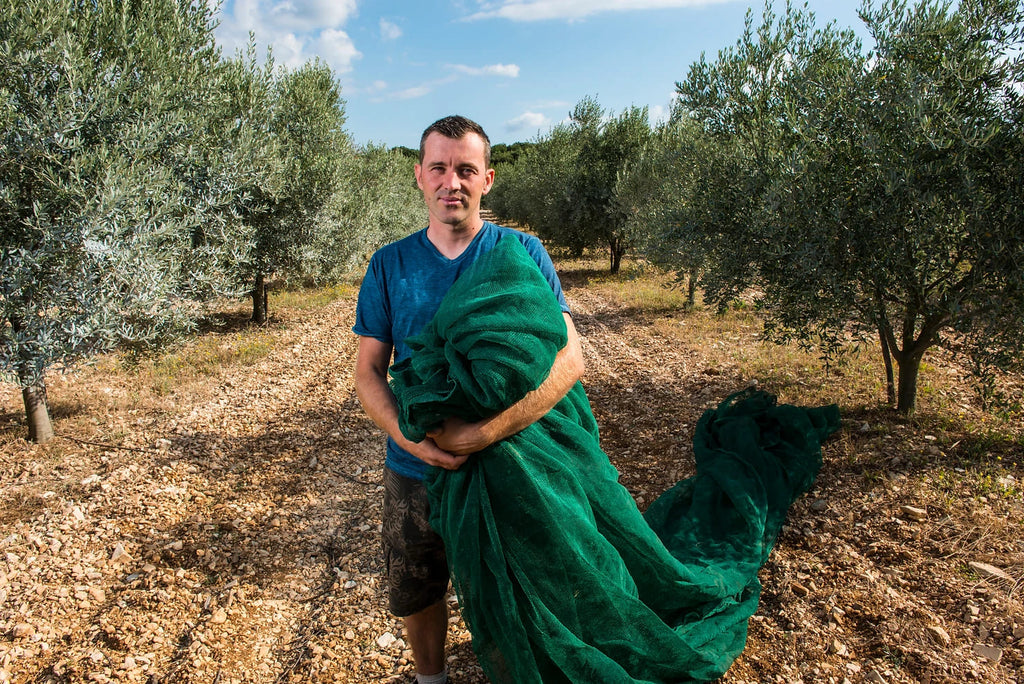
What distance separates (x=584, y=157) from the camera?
20.1 metres

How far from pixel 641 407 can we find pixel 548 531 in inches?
221

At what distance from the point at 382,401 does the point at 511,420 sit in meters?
0.60

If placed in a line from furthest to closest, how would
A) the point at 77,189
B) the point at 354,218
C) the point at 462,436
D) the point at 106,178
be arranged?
the point at 354,218
the point at 106,178
the point at 77,189
the point at 462,436

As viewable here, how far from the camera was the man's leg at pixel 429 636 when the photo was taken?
9.06ft

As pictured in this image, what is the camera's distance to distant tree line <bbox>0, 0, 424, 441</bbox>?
575 cm

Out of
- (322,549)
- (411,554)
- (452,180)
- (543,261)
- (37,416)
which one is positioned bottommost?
(322,549)

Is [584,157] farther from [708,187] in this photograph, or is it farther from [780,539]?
[780,539]

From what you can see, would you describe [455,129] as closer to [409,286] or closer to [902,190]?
[409,286]

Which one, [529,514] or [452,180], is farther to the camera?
[452,180]

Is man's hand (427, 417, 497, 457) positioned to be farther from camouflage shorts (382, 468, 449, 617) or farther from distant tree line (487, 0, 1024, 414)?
distant tree line (487, 0, 1024, 414)

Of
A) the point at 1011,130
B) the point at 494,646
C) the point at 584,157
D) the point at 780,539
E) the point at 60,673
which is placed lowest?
the point at 60,673

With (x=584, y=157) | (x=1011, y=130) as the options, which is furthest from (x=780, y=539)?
(x=584, y=157)

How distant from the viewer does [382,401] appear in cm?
241

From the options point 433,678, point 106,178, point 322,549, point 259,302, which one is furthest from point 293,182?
point 433,678
